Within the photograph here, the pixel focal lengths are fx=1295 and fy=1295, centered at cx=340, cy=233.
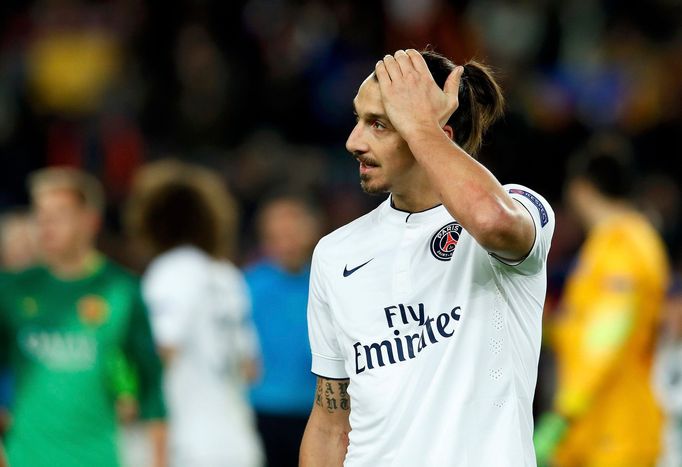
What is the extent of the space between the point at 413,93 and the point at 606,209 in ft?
12.6

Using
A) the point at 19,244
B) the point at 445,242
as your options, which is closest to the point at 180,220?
the point at 19,244

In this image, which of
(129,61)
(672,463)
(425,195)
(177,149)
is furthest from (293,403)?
(129,61)

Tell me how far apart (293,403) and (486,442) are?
497cm

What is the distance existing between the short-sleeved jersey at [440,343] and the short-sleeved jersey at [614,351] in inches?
125

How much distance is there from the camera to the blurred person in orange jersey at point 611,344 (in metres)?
6.34

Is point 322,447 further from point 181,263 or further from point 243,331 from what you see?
point 243,331

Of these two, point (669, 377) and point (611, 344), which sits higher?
point (611, 344)

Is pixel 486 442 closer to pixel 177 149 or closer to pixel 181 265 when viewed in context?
pixel 181 265

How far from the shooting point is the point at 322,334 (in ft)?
11.5

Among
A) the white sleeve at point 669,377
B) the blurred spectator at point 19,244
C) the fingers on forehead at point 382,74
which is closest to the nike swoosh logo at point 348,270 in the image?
the fingers on forehead at point 382,74

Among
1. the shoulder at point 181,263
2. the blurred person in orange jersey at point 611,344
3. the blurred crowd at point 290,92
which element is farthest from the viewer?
the blurred crowd at point 290,92

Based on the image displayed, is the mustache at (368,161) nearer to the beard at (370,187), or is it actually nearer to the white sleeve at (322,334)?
the beard at (370,187)

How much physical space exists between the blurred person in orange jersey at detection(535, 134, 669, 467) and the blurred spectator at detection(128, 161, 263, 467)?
1.66 m

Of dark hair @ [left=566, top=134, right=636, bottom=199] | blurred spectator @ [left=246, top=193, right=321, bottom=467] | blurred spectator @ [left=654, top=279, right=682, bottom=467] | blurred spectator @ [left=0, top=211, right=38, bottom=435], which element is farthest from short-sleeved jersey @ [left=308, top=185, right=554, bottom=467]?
blurred spectator @ [left=0, top=211, right=38, bottom=435]
